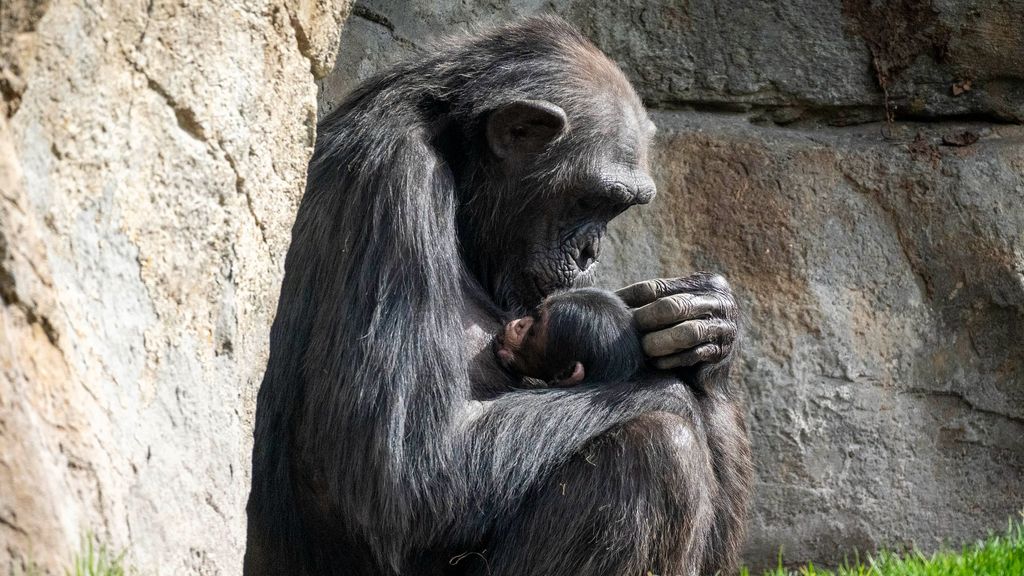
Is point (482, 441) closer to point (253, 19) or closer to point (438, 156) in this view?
point (438, 156)

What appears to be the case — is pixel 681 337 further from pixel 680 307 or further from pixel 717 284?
pixel 717 284

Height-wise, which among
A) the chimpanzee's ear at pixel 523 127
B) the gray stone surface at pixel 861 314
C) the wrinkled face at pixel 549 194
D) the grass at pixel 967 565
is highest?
the chimpanzee's ear at pixel 523 127

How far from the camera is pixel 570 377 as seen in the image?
502cm

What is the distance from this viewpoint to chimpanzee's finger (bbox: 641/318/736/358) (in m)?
4.85

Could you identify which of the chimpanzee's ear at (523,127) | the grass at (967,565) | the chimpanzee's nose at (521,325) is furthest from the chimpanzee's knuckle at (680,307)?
the grass at (967,565)

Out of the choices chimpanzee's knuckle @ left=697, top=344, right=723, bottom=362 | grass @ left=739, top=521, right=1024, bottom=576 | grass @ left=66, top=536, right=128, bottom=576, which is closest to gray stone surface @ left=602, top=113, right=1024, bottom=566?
grass @ left=739, top=521, right=1024, bottom=576

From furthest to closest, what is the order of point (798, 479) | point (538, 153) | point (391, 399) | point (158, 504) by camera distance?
point (798, 479) < point (538, 153) < point (391, 399) < point (158, 504)

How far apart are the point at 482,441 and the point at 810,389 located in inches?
101

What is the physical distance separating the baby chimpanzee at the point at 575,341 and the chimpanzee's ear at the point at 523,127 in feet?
2.09

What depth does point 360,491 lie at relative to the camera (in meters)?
4.46

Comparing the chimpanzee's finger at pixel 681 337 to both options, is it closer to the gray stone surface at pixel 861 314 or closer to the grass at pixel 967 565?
the grass at pixel 967 565

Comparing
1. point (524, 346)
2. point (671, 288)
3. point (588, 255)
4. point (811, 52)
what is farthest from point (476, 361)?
point (811, 52)

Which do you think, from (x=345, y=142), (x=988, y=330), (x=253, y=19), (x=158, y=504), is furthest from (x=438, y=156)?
(x=988, y=330)

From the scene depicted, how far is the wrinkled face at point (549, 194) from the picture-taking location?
5148mm
